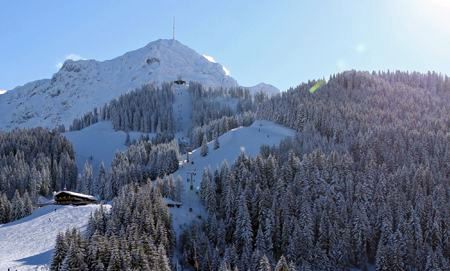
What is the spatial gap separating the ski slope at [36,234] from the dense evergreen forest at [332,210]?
2206cm

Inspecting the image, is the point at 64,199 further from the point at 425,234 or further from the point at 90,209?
the point at 425,234

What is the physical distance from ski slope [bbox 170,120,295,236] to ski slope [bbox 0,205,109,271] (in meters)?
20.1

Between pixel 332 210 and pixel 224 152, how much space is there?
60.5 meters

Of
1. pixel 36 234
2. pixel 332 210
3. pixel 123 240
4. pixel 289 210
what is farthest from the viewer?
pixel 289 210

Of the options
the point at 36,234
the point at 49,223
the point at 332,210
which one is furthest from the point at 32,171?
the point at 332,210

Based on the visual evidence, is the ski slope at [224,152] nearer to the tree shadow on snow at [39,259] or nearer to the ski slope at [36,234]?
the ski slope at [36,234]

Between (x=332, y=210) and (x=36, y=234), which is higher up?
(x=332, y=210)

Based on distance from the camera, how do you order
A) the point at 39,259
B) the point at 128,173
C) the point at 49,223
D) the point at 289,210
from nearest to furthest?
the point at 39,259
the point at 49,223
the point at 289,210
the point at 128,173

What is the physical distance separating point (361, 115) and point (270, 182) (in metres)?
75.9

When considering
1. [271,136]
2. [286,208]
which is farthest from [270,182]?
[271,136]

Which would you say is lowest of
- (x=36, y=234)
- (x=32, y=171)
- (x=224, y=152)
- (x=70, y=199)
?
(x=36, y=234)

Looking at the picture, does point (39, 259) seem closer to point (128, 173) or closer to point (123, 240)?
point (123, 240)

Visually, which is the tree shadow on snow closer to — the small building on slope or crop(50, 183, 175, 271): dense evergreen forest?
crop(50, 183, 175, 271): dense evergreen forest

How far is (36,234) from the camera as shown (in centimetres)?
9819
